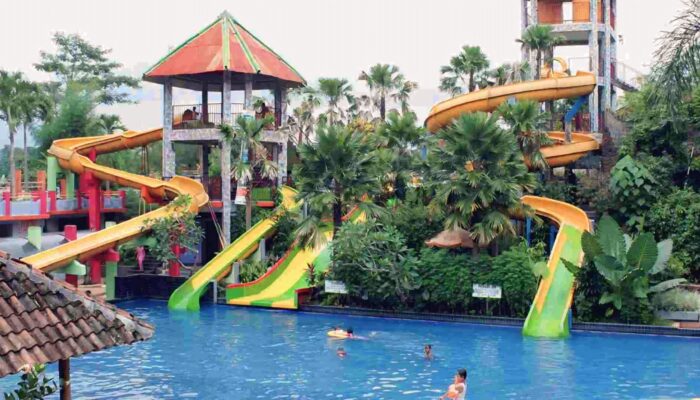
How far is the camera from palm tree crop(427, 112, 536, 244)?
2936 cm

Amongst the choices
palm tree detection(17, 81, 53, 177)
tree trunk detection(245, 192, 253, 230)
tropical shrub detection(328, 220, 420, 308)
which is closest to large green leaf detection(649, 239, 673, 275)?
tropical shrub detection(328, 220, 420, 308)

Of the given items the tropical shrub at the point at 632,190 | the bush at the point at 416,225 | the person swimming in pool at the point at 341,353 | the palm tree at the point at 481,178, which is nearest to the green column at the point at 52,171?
the bush at the point at 416,225

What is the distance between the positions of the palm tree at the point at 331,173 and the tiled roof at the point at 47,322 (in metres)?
21.8

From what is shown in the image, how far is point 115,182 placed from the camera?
4134 cm

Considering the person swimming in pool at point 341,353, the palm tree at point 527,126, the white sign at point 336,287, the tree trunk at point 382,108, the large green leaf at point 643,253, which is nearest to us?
the person swimming in pool at point 341,353

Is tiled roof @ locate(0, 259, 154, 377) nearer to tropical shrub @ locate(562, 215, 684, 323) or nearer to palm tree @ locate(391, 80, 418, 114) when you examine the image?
tropical shrub @ locate(562, 215, 684, 323)

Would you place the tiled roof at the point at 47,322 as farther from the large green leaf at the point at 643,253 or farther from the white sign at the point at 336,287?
the white sign at the point at 336,287

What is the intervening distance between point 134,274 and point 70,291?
27.8m

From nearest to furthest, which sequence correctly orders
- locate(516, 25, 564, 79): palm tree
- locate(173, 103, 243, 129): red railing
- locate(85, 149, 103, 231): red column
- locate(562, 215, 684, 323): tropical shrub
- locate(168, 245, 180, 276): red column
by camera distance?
1. locate(562, 215, 684, 323): tropical shrub
2. locate(168, 245, 180, 276): red column
3. locate(516, 25, 564, 79): palm tree
4. locate(173, 103, 243, 129): red railing
5. locate(85, 149, 103, 231): red column

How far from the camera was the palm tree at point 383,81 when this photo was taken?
2138 inches

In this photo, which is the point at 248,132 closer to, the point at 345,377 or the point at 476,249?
the point at 476,249

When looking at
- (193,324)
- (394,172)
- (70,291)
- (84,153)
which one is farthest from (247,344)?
(84,153)

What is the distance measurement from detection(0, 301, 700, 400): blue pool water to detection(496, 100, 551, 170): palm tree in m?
8.44

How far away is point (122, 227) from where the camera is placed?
116 feet
